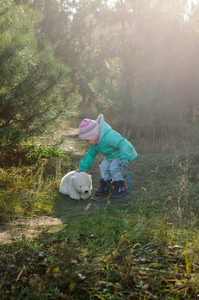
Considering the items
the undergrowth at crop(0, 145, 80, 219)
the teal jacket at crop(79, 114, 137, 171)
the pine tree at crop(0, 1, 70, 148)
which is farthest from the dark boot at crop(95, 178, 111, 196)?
the pine tree at crop(0, 1, 70, 148)

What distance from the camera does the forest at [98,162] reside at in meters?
1.92

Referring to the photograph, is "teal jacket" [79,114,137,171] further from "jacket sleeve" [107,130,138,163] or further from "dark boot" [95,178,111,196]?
"dark boot" [95,178,111,196]

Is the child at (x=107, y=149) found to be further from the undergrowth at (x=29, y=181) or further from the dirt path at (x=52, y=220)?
the undergrowth at (x=29, y=181)

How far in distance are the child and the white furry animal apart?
18 cm

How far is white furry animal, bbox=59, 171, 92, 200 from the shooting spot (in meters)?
4.10

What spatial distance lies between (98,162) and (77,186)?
2.07m

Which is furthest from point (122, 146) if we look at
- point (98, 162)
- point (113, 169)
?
point (98, 162)

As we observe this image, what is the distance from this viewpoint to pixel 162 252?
219 cm

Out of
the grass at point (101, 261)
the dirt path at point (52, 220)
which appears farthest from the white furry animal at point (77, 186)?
the grass at point (101, 261)

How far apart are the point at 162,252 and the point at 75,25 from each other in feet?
50.3

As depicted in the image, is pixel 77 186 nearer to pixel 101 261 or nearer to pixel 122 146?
pixel 122 146

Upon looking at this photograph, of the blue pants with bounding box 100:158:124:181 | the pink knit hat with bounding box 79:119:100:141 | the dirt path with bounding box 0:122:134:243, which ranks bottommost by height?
the dirt path with bounding box 0:122:134:243

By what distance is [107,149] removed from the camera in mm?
4258

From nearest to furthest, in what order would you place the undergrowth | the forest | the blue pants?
the forest < the undergrowth < the blue pants
